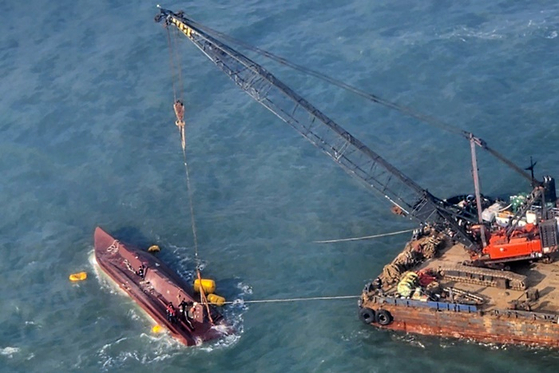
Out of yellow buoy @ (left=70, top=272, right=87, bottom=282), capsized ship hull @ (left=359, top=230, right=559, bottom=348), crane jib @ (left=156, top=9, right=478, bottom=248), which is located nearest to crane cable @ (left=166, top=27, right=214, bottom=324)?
crane jib @ (left=156, top=9, right=478, bottom=248)

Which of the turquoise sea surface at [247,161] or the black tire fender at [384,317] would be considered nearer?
the black tire fender at [384,317]

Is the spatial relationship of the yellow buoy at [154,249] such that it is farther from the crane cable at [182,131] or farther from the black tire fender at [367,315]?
the black tire fender at [367,315]

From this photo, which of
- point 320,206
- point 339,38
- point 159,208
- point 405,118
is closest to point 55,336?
point 159,208

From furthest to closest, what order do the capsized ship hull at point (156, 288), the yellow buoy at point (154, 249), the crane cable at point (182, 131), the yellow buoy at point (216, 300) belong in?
the yellow buoy at point (154, 249) < the yellow buoy at point (216, 300) < the crane cable at point (182, 131) < the capsized ship hull at point (156, 288)

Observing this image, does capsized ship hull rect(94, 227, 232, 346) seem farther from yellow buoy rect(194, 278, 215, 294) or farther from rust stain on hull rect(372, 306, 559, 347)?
rust stain on hull rect(372, 306, 559, 347)

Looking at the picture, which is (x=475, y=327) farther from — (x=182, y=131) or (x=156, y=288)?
(x=182, y=131)

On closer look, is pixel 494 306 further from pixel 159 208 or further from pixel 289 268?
pixel 159 208

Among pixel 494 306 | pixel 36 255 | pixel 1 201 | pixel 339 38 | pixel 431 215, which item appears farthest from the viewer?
pixel 339 38

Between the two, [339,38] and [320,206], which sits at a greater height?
[339,38]

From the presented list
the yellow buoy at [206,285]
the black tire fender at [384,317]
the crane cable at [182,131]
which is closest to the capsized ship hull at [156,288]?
the yellow buoy at [206,285]
